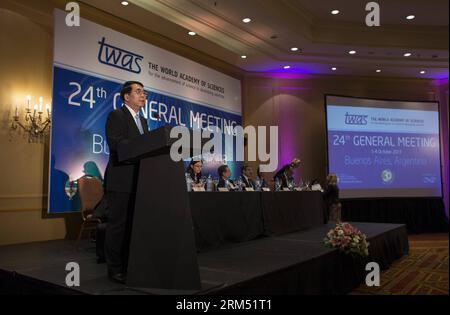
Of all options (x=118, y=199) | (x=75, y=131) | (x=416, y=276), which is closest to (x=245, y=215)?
(x=416, y=276)

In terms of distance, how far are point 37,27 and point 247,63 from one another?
4.19m

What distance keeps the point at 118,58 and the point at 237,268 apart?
A: 3.92 meters

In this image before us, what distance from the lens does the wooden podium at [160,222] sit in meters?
1.98

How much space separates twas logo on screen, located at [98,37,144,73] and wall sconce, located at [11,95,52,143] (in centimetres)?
106

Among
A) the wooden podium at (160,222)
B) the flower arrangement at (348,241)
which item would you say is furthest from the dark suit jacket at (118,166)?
the flower arrangement at (348,241)

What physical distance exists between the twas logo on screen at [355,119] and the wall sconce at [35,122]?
19.7ft

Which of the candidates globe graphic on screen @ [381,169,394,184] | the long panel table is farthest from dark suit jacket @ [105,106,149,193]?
globe graphic on screen @ [381,169,394,184]

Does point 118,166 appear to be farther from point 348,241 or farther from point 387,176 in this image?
point 387,176

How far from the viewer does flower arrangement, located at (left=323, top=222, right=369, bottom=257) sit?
3.31 m

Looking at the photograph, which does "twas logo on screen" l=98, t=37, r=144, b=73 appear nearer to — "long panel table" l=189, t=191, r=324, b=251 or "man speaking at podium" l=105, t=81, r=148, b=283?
"long panel table" l=189, t=191, r=324, b=251

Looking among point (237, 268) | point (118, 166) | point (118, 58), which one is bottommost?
point (237, 268)

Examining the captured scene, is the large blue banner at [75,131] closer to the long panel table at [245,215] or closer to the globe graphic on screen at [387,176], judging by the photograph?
the long panel table at [245,215]

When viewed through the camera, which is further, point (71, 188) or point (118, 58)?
point (118, 58)

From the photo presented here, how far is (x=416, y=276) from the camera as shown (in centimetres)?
380
